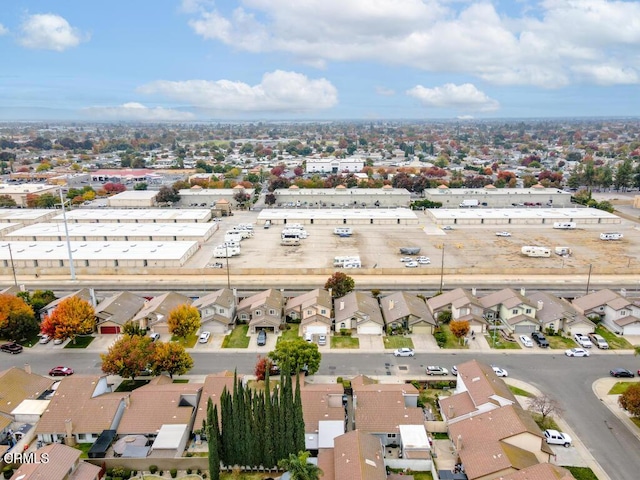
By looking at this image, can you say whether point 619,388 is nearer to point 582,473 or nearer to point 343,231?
point 582,473

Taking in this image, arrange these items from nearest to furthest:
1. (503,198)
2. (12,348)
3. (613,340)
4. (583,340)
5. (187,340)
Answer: (12,348)
(583,340)
(613,340)
(187,340)
(503,198)

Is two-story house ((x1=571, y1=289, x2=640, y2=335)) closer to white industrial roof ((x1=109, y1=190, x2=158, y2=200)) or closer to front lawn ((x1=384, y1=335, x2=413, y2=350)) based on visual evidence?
front lawn ((x1=384, y1=335, x2=413, y2=350))

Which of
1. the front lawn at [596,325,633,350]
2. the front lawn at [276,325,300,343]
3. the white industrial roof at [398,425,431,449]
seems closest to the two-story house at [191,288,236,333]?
the front lawn at [276,325,300,343]

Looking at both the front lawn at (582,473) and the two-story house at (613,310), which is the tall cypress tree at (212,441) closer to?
the front lawn at (582,473)

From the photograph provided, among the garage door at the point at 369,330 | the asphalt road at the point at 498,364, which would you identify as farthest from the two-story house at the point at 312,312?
the asphalt road at the point at 498,364

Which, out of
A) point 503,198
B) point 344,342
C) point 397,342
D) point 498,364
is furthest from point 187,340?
point 503,198

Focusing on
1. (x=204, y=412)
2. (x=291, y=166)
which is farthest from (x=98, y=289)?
(x=291, y=166)

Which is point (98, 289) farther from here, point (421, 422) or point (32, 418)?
point (421, 422)
